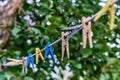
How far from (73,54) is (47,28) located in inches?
9.4

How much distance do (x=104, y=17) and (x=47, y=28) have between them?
304 mm

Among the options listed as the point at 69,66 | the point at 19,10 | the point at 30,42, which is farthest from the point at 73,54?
the point at 19,10

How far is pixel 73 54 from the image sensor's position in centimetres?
182

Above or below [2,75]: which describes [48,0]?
above

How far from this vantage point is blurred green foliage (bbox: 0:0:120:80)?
5.58 feet

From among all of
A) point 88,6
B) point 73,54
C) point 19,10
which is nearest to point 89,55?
point 73,54

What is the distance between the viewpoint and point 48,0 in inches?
69.2

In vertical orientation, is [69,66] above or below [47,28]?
below

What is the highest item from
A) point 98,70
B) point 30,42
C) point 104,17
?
point 104,17

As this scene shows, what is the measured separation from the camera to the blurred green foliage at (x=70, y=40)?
1.70 meters

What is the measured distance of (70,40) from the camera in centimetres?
175

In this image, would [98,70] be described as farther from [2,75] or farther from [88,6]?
[2,75]

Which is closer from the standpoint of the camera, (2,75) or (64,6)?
(2,75)

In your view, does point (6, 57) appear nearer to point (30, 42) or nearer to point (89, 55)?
point (30, 42)
